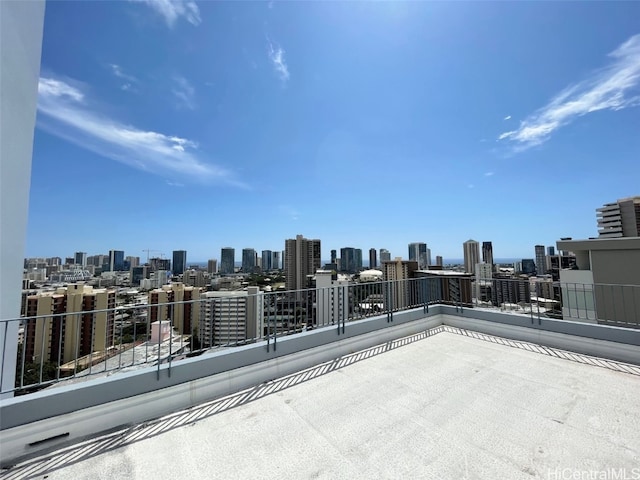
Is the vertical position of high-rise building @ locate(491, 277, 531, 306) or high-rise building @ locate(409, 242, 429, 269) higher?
high-rise building @ locate(409, 242, 429, 269)

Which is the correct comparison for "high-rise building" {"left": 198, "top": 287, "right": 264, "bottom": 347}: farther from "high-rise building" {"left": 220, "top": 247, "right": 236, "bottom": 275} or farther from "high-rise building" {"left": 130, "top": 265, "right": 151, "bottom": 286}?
"high-rise building" {"left": 220, "top": 247, "right": 236, "bottom": 275}

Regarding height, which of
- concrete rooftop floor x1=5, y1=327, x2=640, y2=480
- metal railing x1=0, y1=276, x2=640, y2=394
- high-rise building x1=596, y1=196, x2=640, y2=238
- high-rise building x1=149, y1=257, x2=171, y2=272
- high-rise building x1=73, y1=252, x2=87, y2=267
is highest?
high-rise building x1=596, y1=196, x2=640, y2=238

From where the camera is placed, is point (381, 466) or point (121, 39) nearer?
point (381, 466)

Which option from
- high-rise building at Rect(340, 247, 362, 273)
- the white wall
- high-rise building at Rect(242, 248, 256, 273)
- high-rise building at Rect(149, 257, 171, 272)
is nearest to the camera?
the white wall

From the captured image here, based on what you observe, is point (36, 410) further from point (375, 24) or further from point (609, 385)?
point (375, 24)

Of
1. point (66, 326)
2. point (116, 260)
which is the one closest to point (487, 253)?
point (66, 326)

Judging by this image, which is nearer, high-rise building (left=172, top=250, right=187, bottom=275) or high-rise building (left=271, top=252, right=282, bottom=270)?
high-rise building (left=172, top=250, right=187, bottom=275)

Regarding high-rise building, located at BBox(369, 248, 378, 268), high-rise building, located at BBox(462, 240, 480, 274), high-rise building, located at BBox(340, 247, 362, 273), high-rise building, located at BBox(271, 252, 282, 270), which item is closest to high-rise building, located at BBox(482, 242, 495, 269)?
high-rise building, located at BBox(462, 240, 480, 274)

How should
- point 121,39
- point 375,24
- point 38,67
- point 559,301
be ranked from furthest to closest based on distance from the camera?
point 375,24
point 121,39
point 559,301
point 38,67

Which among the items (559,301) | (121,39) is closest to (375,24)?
(121,39)
